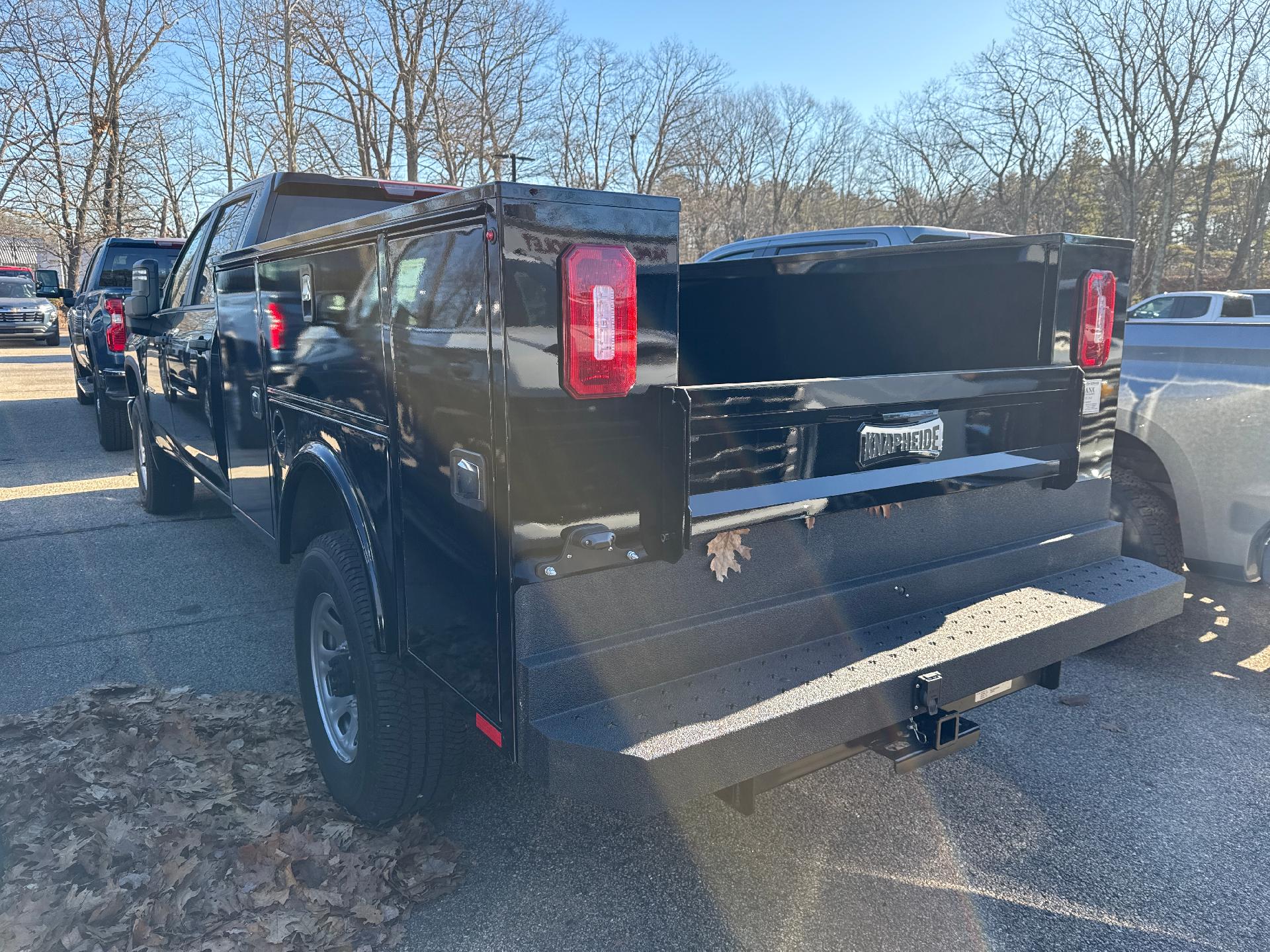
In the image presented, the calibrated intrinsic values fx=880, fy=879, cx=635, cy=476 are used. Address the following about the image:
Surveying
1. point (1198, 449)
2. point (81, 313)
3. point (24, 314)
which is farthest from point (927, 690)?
point (24, 314)

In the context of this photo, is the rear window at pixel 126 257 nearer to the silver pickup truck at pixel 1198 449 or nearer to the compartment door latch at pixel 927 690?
the silver pickup truck at pixel 1198 449

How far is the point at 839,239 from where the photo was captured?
7.21 meters

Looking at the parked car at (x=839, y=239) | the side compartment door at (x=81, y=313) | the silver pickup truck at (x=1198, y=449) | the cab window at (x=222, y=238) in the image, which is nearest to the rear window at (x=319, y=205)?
the cab window at (x=222, y=238)

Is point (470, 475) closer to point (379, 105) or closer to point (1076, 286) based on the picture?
point (1076, 286)

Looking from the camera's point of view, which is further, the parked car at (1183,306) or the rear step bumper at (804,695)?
the parked car at (1183,306)

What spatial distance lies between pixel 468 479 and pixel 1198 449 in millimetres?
3670

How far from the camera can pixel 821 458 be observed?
7.58 ft

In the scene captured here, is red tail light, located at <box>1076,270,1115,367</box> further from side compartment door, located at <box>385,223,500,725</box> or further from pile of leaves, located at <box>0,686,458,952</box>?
pile of leaves, located at <box>0,686,458,952</box>

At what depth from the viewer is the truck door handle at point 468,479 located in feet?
6.31

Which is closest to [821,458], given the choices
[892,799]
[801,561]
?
[801,561]

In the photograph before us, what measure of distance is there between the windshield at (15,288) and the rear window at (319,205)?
25355mm

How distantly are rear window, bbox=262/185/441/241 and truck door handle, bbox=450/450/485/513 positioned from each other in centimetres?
279

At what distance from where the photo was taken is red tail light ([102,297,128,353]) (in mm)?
8516

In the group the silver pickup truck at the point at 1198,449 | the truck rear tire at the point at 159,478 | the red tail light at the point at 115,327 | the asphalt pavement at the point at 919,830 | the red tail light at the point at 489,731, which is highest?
the red tail light at the point at 115,327
